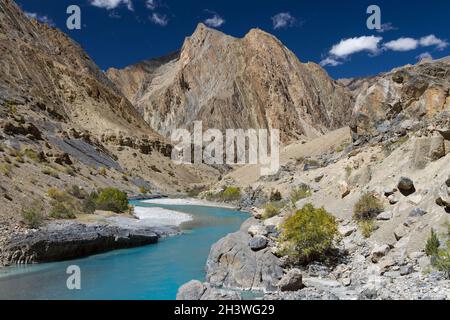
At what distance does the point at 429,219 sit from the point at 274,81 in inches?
5192

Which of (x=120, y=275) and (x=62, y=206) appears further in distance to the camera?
(x=62, y=206)

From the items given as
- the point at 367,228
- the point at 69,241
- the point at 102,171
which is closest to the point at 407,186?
the point at 367,228

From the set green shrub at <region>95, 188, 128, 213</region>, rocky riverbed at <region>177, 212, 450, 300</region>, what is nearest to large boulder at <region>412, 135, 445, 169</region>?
rocky riverbed at <region>177, 212, 450, 300</region>

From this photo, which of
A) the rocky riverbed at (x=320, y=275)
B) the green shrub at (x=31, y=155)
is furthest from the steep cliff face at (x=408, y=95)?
the green shrub at (x=31, y=155)

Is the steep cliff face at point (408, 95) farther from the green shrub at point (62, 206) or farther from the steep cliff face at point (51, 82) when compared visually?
the steep cliff face at point (51, 82)

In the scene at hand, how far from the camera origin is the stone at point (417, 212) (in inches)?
684

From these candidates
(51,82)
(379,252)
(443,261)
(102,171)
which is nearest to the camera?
(443,261)

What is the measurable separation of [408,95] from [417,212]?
20.6m

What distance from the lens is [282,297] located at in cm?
1437

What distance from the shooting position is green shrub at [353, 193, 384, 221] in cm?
2094

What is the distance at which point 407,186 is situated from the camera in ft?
66.8

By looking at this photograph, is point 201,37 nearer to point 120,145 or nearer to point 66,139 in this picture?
point 120,145

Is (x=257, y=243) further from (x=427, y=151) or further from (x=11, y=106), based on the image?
(x=11, y=106)
